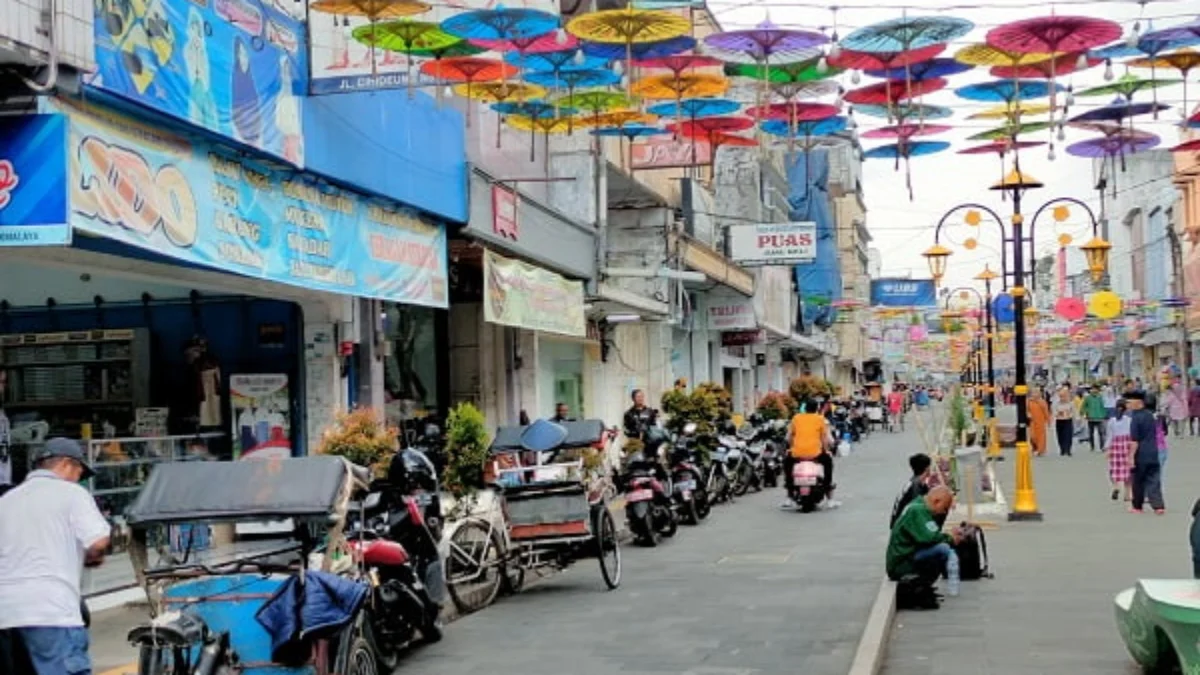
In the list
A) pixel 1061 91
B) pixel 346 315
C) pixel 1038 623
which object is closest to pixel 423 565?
pixel 1038 623

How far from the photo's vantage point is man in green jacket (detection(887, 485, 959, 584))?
472 inches

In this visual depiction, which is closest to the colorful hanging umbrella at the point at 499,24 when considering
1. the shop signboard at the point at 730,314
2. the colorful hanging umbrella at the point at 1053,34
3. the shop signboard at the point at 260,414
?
the colorful hanging umbrella at the point at 1053,34

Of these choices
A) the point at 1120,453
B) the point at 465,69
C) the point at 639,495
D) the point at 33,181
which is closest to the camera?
the point at 33,181

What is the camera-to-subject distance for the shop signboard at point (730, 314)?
134 feet

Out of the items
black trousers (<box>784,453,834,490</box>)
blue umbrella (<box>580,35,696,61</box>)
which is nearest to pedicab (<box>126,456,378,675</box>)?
blue umbrella (<box>580,35,696,61</box>)

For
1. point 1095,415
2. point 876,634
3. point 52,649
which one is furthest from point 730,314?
point 52,649

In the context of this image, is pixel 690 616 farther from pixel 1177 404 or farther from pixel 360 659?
pixel 1177 404

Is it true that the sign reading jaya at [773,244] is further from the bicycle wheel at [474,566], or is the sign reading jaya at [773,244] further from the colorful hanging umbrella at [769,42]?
the bicycle wheel at [474,566]

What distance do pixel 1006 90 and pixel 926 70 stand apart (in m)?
1.20

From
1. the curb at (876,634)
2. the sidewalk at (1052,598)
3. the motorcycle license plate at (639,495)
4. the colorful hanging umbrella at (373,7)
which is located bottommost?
the sidewalk at (1052,598)

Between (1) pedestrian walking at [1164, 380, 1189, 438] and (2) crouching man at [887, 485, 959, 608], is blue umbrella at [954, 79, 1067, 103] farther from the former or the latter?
(1) pedestrian walking at [1164, 380, 1189, 438]

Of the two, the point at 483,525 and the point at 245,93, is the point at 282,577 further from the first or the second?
the point at 245,93

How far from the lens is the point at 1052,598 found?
479 inches

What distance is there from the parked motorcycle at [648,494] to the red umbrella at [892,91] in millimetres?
5160
